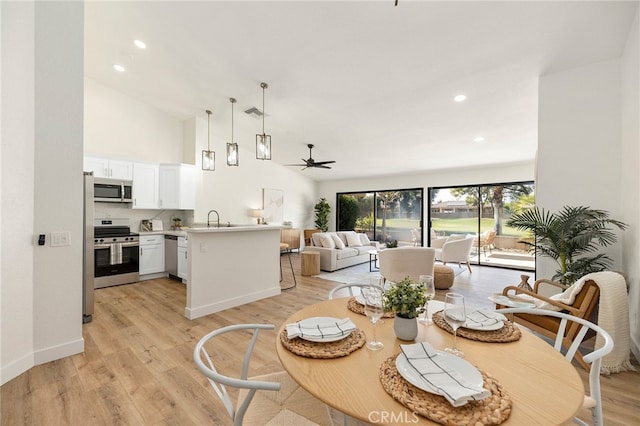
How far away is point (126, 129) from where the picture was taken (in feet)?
17.3

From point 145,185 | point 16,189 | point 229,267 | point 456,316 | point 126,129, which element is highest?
point 126,129

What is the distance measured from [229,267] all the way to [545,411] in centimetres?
346

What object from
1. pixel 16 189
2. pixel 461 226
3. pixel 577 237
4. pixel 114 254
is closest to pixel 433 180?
pixel 461 226

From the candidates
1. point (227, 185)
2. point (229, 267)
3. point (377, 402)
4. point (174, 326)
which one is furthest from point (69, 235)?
point (227, 185)

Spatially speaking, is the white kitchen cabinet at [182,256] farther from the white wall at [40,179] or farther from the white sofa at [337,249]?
the white sofa at [337,249]

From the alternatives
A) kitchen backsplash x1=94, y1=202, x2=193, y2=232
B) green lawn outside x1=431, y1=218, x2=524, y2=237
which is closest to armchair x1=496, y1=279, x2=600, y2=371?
green lawn outside x1=431, y1=218, x2=524, y2=237

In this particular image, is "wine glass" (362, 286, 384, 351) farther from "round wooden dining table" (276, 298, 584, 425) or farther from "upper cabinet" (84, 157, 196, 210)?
"upper cabinet" (84, 157, 196, 210)

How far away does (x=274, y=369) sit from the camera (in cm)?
222

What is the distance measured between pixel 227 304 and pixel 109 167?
3433 millimetres

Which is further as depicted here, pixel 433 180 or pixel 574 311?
pixel 433 180

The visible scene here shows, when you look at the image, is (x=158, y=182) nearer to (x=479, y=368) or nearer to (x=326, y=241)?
(x=326, y=241)

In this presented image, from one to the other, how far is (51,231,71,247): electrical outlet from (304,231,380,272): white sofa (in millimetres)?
4429

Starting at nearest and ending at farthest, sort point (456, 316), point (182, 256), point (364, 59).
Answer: point (456, 316), point (364, 59), point (182, 256)

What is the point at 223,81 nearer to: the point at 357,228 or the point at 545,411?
the point at 545,411
